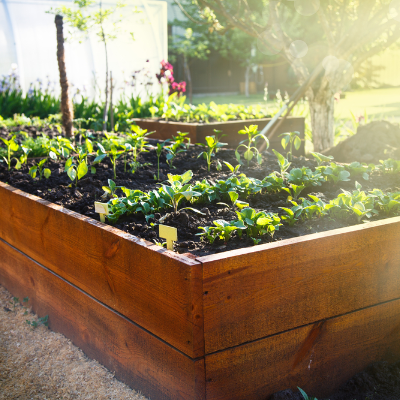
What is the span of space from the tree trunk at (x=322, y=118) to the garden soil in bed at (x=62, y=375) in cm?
358

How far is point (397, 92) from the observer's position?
1752 centimetres

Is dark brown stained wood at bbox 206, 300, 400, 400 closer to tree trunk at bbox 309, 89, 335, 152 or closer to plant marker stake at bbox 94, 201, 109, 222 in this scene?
plant marker stake at bbox 94, 201, 109, 222

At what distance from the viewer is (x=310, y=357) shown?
1497 millimetres

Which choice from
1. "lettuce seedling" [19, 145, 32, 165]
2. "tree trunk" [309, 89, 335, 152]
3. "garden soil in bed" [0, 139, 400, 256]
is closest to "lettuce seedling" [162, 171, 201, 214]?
"garden soil in bed" [0, 139, 400, 256]

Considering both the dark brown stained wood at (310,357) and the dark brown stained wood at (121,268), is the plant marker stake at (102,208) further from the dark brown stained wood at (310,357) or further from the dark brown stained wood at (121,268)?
the dark brown stained wood at (310,357)

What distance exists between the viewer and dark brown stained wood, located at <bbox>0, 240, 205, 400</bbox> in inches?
52.9

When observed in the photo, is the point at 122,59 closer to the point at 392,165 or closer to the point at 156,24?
→ the point at 156,24

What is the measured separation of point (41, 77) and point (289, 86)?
15126 millimetres

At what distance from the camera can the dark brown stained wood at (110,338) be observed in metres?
1.34

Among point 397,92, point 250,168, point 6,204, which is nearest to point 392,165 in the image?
point 250,168

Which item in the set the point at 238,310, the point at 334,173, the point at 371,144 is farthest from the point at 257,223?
the point at 371,144

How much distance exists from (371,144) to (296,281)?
2.91 m

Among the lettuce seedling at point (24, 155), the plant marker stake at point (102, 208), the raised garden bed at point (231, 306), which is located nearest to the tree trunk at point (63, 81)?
the lettuce seedling at point (24, 155)

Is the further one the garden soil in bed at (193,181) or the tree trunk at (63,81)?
the tree trunk at (63,81)
